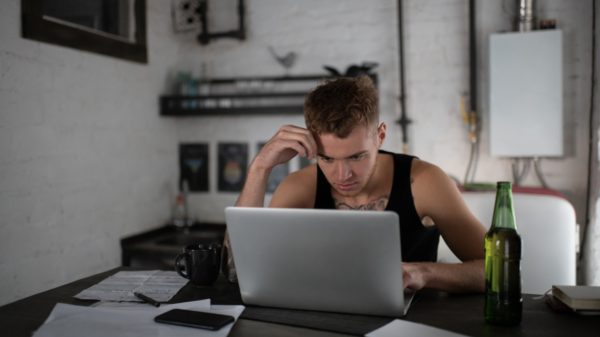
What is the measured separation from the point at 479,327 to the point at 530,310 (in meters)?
0.18

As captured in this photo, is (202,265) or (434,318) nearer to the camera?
(434,318)

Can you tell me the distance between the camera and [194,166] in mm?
3553

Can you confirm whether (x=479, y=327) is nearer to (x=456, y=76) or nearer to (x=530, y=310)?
(x=530, y=310)

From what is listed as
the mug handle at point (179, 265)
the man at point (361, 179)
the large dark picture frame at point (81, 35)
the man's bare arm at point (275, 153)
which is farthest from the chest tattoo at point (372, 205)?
the large dark picture frame at point (81, 35)

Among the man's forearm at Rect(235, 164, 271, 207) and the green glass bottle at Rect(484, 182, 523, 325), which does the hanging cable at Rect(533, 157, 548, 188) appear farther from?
the green glass bottle at Rect(484, 182, 523, 325)

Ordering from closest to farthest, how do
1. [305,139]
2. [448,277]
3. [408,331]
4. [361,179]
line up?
[408,331], [448,277], [305,139], [361,179]

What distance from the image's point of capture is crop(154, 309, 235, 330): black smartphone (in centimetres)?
111

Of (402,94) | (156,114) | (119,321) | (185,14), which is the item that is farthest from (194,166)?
(119,321)

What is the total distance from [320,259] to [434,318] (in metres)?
0.26

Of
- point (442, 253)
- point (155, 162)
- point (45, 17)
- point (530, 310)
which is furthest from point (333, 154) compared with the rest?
point (155, 162)

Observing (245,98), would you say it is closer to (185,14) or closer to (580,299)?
(185,14)

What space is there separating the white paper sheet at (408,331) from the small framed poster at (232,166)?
2394 mm

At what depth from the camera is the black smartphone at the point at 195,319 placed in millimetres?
1114

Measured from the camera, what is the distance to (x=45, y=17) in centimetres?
255
